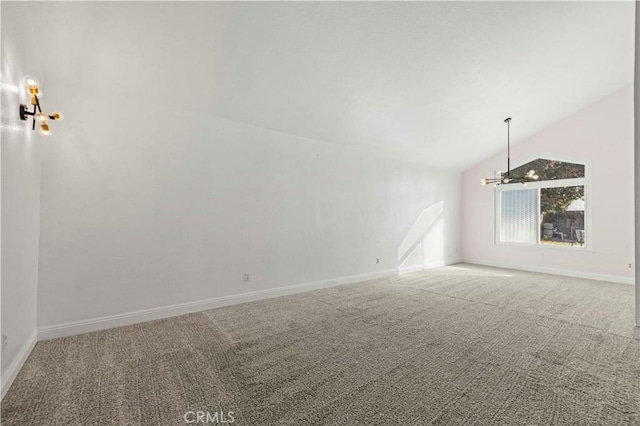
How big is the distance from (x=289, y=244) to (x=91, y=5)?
360 cm

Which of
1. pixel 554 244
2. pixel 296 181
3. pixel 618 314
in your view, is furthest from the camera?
pixel 554 244

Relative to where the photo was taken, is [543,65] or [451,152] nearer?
[543,65]

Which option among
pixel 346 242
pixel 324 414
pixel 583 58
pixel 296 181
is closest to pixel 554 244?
pixel 583 58

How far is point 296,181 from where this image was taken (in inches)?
193

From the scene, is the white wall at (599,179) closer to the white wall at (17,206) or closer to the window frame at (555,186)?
the window frame at (555,186)

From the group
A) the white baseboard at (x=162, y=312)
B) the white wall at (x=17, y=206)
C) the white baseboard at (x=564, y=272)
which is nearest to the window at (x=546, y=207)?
the white baseboard at (x=564, y=272)

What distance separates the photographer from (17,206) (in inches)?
91.1

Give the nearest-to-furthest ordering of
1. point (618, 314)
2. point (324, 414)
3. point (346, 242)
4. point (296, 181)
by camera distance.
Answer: point (324, 414), point (618, 314), point (296, 181), point (346, 242)

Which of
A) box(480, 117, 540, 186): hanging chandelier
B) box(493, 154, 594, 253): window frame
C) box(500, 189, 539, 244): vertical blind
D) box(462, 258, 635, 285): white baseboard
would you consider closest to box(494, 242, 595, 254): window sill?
box(493, 154, 594, 253): window frame

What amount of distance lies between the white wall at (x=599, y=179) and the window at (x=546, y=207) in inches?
7.5

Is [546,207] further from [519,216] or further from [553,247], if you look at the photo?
[553,247]

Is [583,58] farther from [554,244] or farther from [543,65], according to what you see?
[554,244]

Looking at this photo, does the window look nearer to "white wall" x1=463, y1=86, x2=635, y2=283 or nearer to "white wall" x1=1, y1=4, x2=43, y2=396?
"white wall" x1=463, y1=86, x2=635, y2=283

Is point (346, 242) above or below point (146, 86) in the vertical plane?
below
